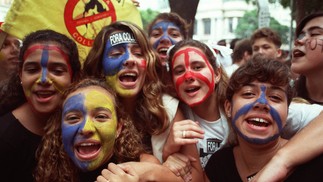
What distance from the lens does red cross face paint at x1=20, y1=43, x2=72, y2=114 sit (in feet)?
8.80

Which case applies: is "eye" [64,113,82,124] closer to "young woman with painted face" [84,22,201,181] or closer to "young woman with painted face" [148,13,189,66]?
"young woman with painted face" [84,22,201,181]

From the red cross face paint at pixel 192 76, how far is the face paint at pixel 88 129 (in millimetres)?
699

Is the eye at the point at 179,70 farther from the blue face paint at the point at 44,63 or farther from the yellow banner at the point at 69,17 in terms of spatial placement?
the blue face paint at the point at 44,63

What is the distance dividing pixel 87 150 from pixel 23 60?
907 mm

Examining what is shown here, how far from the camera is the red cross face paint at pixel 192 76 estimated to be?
9.80 ft

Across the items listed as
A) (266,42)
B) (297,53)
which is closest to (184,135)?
(297,53)

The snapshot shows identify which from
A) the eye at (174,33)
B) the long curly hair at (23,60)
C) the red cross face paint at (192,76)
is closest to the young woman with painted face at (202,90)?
the red cross face paint at (192,76)

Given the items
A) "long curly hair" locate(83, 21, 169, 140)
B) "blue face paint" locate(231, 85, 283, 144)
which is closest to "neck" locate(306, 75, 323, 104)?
"blue face paint" locate(231, 85, 283, 144)

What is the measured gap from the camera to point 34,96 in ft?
→ 8.84

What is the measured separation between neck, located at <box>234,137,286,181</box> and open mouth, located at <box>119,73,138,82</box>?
0.96 m

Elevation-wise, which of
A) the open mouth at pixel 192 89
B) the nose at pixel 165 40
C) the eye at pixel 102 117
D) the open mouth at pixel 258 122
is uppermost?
the nose at pixel 165 40

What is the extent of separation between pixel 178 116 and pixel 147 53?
560 millimetres

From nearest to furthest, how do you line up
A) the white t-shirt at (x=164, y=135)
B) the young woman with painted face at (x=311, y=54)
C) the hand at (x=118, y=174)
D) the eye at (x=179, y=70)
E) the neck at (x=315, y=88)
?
the hand at (x=118, y=174) → the white t-shirt at (x=164, y=135) → the eye at (x=179, y=70) → the young woman with painted face at (x=311, y=54) → the neck at (x=315, y=88)

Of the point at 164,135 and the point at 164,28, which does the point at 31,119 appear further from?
the point at 164,28
